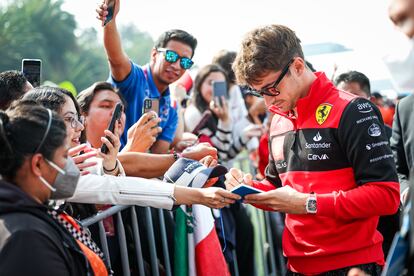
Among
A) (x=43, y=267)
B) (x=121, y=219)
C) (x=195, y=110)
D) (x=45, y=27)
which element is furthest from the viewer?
(x=45, y=27)

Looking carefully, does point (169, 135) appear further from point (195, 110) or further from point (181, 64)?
point (195, 110)

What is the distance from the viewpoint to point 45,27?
66750 mm

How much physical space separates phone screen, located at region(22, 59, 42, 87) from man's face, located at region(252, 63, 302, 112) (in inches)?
61.9

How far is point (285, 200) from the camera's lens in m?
3.22

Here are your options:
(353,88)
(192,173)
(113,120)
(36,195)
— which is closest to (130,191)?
(192,173)

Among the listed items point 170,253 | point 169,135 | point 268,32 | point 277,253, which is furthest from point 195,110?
point 268,32

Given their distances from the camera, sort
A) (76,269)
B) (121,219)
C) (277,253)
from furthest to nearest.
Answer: (277,253)
(121,219)
(76,269)

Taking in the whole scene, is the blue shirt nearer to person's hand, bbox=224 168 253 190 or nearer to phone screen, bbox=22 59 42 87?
phone screen, bbox=22 59 42 87

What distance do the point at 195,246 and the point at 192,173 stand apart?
0.64 m

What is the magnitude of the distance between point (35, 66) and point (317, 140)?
2.01 m

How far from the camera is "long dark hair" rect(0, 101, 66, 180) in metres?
2.51

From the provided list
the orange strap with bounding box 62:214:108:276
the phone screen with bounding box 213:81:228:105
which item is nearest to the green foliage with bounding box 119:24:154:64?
the phone screen with bounding box 213:81:228:105

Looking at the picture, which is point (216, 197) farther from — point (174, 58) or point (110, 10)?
point (174, 58)

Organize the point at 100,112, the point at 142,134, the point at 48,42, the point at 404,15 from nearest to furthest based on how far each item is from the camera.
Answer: the point at 404,15 < the point at 142,134 < the point at 100,112 < the point at 48,42
